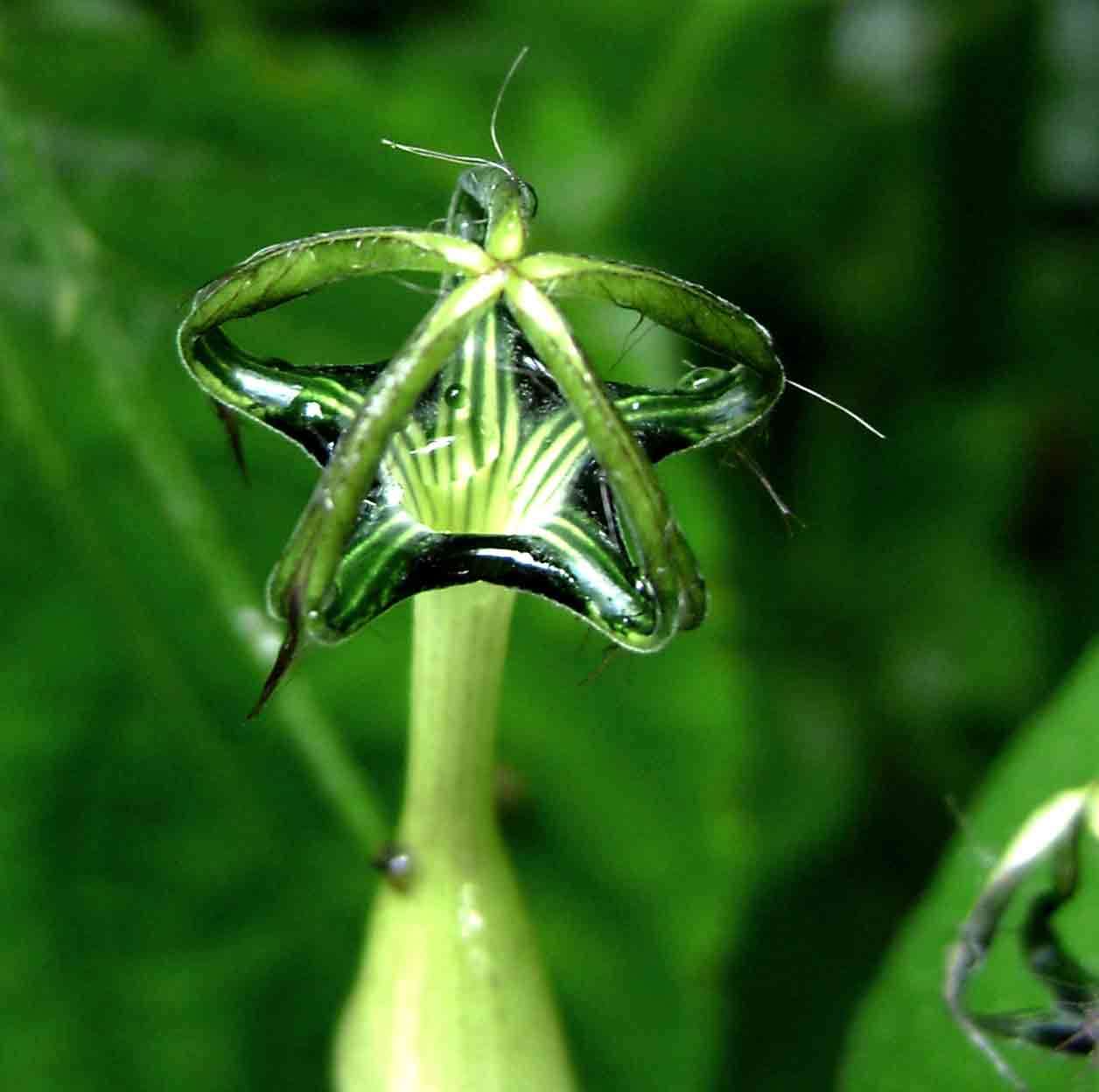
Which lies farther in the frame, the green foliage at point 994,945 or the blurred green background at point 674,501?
the blurred green background at point 674,501

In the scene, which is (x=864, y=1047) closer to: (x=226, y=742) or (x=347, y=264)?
(x=226, y=742)

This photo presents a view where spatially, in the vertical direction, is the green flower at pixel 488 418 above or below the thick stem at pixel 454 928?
above

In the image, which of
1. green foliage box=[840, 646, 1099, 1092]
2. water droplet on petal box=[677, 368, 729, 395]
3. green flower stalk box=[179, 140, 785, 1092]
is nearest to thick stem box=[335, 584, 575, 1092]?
green flower stalk box=[179, 140, 785, 1092]

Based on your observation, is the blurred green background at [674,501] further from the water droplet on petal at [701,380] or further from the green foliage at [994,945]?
the water droplet on petal at [701,380]

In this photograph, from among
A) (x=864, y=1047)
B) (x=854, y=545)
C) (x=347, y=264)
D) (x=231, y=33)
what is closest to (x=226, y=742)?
(x=864, y=1047)

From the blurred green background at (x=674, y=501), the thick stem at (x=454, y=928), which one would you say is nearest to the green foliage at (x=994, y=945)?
the blurred green background at (x=674, y=501)

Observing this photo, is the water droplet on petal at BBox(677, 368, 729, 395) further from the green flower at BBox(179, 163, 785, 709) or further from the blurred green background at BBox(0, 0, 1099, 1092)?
the blurred green background at BBox(0, 0, 1099, 1092)

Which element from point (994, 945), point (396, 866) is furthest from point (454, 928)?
point (994, 945)

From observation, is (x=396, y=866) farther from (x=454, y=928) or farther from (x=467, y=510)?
(x=467, y=510)
